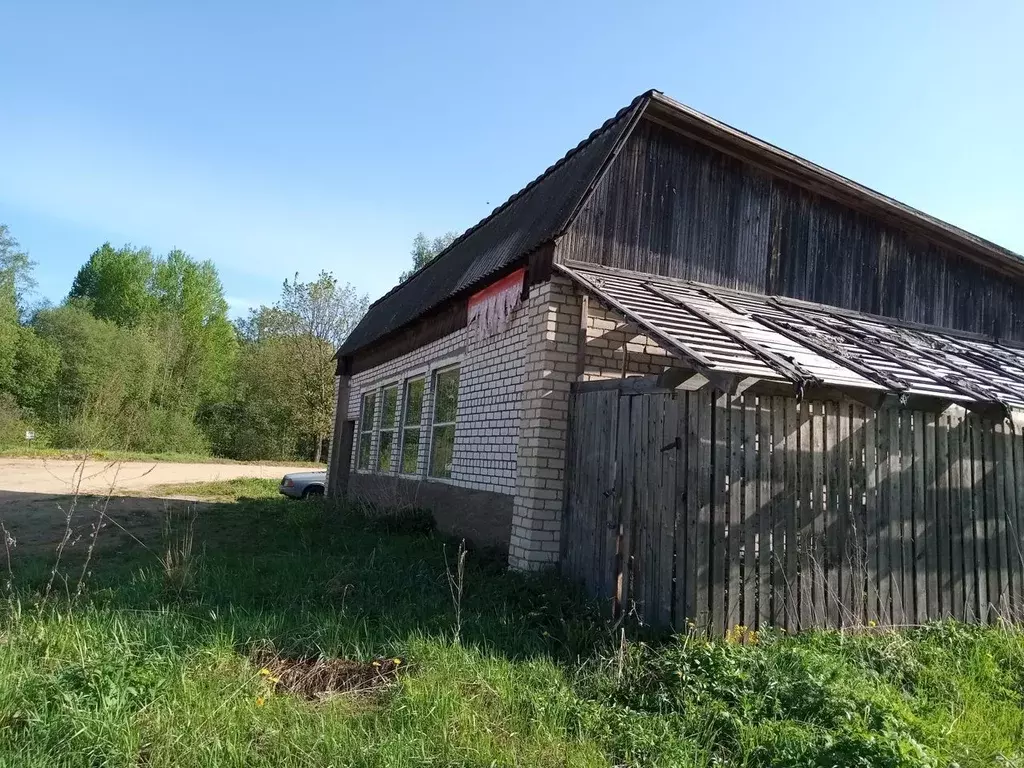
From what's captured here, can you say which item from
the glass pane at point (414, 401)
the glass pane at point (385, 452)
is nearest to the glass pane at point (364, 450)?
the glass pane at point (385, 452)

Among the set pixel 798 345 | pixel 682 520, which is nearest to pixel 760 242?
pixel 798 345

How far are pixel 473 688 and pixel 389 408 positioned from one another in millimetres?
9528

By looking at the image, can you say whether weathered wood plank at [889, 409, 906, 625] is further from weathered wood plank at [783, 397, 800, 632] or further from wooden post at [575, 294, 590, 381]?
wooden post at [575, 294, 590, 381]

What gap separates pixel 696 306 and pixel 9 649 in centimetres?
622

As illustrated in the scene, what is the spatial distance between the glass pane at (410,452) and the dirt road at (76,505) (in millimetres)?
3421

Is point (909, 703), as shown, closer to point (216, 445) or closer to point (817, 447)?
point (817, 447)

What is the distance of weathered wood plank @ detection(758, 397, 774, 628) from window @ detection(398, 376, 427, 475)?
263 inches

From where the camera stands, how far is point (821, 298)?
900 centimetres

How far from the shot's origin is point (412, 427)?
11.4 metres

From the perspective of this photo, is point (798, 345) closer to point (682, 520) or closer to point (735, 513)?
point (735, 513)

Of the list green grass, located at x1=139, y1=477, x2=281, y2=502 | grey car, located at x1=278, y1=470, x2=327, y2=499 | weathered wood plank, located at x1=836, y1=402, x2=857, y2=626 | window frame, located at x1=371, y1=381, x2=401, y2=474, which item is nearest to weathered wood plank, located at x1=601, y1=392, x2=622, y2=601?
weathered wood plank, located at x1=836, y1=402, x2=857, y2=626

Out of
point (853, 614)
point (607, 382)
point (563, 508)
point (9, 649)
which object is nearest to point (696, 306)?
point (607, 382)

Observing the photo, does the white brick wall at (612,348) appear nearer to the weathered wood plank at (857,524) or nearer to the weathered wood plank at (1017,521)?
the weathered wood plank at (857,524)

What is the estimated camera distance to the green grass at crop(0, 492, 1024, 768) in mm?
3268
